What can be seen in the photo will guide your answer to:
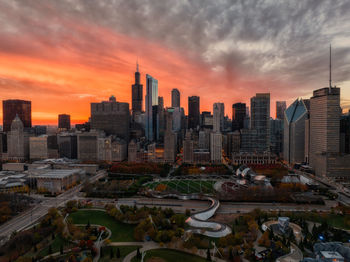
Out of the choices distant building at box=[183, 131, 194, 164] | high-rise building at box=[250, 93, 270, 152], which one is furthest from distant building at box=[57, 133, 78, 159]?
high-rise building at box=[250, 93, 270, 152]

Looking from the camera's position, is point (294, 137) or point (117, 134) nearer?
point (294, 137)

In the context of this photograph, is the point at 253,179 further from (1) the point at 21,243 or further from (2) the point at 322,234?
(1) the point at 21,243

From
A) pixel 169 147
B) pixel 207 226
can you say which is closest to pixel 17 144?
pixel 169 147

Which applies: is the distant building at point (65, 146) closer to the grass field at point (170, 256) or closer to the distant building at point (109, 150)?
the distant building at point (109, 150)

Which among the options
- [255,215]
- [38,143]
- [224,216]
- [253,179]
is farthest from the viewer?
[38,143]

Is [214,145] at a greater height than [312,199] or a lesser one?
greater

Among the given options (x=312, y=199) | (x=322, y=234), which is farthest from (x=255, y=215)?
(x=312, y=199)

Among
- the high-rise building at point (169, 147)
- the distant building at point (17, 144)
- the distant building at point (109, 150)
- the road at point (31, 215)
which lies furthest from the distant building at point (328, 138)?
the distant building at point (17, 144)
